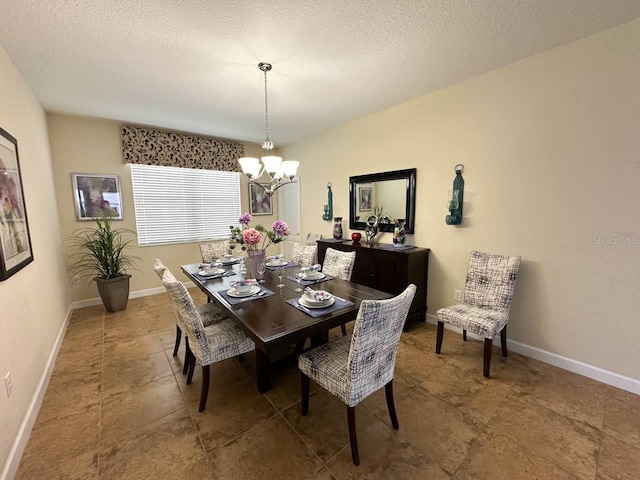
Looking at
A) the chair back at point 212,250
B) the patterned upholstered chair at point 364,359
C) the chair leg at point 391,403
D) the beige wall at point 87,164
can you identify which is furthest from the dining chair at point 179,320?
the beige wall at point 87,164

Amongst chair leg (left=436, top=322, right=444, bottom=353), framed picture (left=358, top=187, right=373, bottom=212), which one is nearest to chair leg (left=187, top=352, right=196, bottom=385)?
chair leg (left=436, top=322, right=444, bottom=353)

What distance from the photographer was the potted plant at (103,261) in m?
3.64

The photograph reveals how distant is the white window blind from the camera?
4367mm

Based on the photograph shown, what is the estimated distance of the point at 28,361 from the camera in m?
1.91

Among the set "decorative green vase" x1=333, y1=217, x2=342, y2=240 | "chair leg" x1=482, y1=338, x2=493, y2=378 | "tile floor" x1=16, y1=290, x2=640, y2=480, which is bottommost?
"tile floor" x1=16, y1=290, x2=640, y2=480

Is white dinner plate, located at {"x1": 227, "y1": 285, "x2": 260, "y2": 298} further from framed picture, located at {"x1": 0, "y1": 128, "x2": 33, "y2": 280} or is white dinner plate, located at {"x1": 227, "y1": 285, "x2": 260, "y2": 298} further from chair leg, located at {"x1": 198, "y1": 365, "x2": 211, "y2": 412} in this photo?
framed picture, located at {"x1": 0, "y1": 128, "x2": 33, "y2": 280}

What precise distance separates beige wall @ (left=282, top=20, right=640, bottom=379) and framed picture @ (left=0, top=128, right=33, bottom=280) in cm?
362

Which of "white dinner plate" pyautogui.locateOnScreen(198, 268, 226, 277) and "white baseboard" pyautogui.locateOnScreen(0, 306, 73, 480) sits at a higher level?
"white dinner plate" pyautogui.locateOnScreen(198, 268, 226, 277)

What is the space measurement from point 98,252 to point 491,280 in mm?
4788

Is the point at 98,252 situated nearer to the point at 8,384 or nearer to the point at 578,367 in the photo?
the point at 8,384

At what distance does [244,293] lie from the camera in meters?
2.09

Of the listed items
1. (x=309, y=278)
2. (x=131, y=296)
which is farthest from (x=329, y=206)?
(x=131, y=296)

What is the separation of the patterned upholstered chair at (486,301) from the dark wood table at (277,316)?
0.86 meters

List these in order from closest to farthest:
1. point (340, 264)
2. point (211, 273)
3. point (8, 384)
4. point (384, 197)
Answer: point (8, 384), point (211, 273), point (340, 264), point (384, 197)
